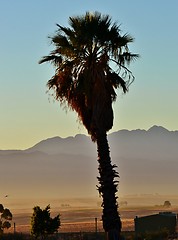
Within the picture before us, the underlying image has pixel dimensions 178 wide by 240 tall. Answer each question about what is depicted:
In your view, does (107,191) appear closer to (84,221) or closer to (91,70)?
(91,70)

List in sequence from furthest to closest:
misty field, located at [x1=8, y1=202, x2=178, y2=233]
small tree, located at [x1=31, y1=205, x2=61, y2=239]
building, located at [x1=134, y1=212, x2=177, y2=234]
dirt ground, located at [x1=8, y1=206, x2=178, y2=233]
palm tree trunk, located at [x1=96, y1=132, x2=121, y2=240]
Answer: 1. misty field, located at [x1=8, y1=202, x2=178, y2=233]
2. dirt ground, located at [x1=8, y1=206, x2=178, y2=233]
3. building, located at [x1=134, y1=212, x2=177, y2=234]
4. small tree, located at [x1=31, y1=205, x2=61, y2=239]
5. palm tree trunk, located at [x1=96, y1=132, x2=121, y2=240]

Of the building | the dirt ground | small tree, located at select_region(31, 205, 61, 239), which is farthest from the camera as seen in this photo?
the dirt ground

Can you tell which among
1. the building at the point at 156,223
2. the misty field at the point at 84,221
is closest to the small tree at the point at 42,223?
the building at the point at 156,223

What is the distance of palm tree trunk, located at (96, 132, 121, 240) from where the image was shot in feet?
117

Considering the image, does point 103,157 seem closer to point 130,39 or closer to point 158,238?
point 130,39

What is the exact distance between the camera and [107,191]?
118 feet

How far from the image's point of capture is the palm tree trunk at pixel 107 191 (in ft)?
117

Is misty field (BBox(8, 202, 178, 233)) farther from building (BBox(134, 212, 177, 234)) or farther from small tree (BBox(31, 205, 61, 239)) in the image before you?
small tree (BBox(31, 205, 61, 239))

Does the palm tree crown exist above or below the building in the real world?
above

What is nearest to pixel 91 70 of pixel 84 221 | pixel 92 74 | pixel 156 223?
pixel 92 74

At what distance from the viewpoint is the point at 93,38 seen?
37125 millimetres

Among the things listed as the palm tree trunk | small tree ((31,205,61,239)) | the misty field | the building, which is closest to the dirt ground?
the misty field

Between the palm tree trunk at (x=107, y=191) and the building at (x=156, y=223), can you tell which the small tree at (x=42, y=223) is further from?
the building at (x=156, y=223)

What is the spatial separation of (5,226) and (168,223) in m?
13.6
